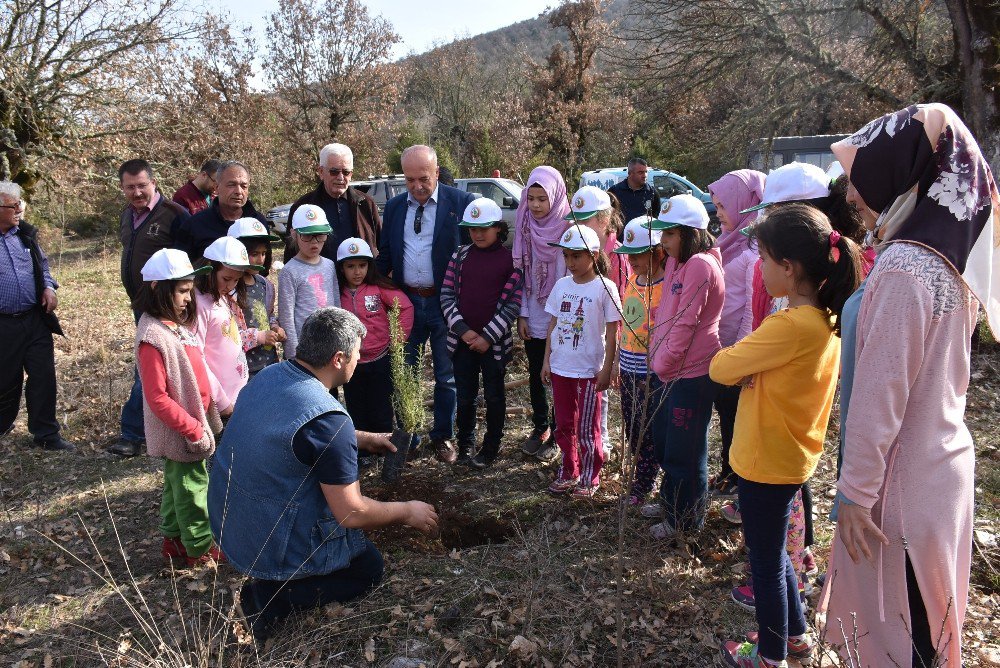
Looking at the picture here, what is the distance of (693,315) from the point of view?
3217mm

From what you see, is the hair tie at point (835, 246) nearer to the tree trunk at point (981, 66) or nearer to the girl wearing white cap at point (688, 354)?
the girl wearing white cap at point (688, 354)

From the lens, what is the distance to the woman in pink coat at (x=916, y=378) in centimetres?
168

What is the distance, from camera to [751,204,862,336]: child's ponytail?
7.06ft

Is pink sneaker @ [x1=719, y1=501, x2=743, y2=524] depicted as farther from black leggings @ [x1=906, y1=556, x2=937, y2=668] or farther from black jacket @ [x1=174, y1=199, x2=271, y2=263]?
black jacket @ [x1=174, y1=199, x2=271, y2=263]

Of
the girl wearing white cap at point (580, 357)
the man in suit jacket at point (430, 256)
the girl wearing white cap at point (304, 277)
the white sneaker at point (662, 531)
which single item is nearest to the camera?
the white sneaker at point (662, 531)

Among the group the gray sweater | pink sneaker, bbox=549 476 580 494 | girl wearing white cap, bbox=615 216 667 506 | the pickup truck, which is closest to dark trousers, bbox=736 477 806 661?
girl wearing white cap, bbox=615 216 667 506

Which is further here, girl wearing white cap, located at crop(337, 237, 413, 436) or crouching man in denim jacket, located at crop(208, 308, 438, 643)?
girl wearing white cap, located at crop(337, 237, 413, 436)

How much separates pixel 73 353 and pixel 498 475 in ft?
19.0

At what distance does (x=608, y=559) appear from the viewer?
10.8 ft

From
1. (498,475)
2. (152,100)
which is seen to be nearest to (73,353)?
(498,475)

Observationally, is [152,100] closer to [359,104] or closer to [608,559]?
[359,104]

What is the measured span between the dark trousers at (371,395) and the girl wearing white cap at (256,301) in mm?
581

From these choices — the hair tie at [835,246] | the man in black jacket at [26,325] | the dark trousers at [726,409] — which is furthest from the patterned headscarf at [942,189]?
the man in black jacket at [26,325]

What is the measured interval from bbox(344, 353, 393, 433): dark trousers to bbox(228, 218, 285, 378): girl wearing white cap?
22.9 inches
